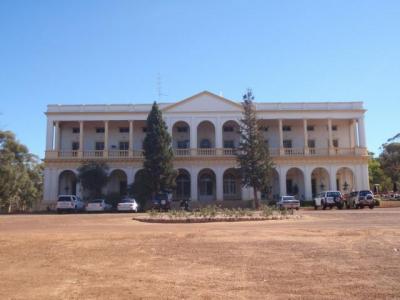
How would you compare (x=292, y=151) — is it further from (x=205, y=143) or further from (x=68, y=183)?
(x=68, y=183)

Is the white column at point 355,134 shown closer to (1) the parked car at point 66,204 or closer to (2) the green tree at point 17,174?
(1) the parked car at point 66,204

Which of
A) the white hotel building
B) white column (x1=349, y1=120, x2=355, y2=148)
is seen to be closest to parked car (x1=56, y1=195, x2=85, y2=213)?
the white hotel building

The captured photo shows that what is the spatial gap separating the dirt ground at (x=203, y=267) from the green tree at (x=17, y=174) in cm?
3750

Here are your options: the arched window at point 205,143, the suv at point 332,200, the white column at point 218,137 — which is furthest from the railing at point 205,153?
the suv at point 332,200

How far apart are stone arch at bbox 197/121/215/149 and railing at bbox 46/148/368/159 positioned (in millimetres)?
3297

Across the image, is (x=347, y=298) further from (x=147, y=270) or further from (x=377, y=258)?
(x=147, y=270)

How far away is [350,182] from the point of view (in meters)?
53.0

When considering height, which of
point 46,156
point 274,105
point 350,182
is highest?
point 274,105

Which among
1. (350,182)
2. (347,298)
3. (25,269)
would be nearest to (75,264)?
(25,269)

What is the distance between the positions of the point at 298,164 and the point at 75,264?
42.3 metres

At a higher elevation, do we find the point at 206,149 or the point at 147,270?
the point at 206,149

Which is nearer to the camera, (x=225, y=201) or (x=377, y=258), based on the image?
(x=377, y=258)

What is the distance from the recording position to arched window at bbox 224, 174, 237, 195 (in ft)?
168

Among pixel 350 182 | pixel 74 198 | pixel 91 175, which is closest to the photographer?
pixel 74 198
